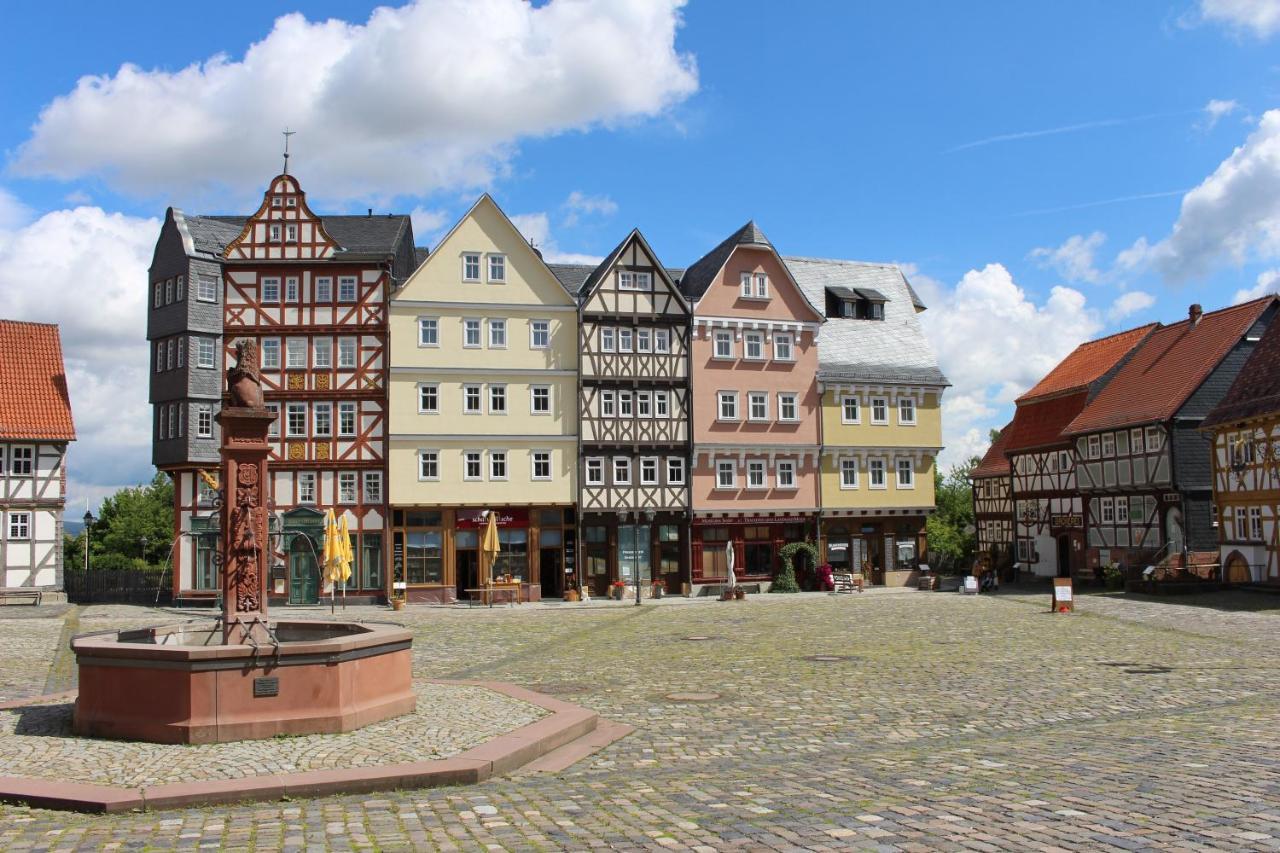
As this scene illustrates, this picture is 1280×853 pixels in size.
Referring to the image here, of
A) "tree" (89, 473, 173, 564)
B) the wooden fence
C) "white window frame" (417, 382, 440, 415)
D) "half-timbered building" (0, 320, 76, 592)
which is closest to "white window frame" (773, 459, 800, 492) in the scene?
"white window frame" (417, 382, 440, 415)

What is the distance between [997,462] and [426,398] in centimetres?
3160

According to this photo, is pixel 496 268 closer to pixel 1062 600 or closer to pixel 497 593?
pixel 497 593

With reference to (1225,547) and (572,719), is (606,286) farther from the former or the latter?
A: (572,719)

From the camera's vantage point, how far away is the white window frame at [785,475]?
47281 mm

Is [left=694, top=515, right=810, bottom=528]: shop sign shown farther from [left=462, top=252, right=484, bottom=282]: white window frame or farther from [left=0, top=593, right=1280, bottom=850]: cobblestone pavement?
[left=0, top=593, right=1280, bottom=850]: cobblestone pavement

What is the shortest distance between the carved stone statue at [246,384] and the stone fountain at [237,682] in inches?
50.1

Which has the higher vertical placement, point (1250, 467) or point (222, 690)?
point (1250, 467)

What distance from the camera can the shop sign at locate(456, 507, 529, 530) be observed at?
43531mm

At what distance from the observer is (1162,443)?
43562 millimetres

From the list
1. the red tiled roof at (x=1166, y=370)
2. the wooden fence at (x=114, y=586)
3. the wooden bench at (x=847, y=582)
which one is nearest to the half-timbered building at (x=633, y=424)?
the wooden bench at (x=847, y=582)

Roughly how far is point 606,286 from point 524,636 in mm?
21766

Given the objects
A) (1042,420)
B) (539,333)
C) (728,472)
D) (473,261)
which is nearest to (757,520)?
(728,472)

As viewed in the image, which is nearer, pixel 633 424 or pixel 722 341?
pixel 633 424

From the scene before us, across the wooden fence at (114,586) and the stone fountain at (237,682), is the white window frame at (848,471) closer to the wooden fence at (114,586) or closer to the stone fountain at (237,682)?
the wooden fence at (114,586)
